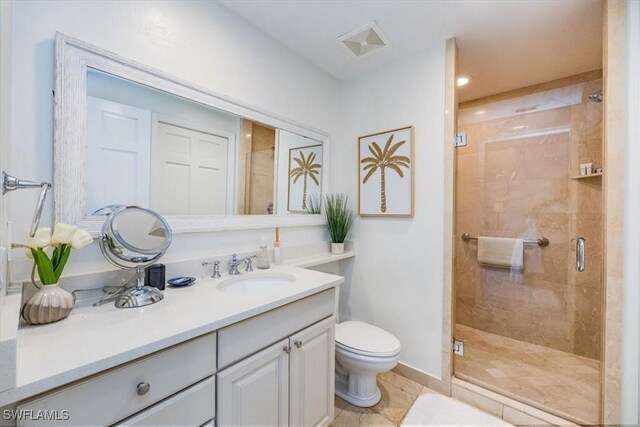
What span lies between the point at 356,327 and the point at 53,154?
179 centimetres

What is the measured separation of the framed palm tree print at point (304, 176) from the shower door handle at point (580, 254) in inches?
81.9

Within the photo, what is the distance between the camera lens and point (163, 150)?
4.11ft

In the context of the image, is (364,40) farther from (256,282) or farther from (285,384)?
(285,384)

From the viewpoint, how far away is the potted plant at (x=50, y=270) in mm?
773

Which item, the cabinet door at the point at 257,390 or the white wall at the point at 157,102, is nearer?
the cabinet door at the point at 257,390

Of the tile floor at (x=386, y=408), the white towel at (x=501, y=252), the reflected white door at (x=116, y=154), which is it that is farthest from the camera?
the white towel at (x=501, y=252)

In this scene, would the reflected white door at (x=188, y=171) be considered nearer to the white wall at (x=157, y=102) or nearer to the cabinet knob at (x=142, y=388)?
the white wall at (x=157, y=102)

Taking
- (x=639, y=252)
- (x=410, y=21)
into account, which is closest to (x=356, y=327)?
(x=639, y=252)

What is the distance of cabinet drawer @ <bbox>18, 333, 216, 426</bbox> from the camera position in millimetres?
598

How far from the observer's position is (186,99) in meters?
1.33

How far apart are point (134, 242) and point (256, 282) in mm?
633

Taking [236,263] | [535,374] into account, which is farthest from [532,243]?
[236,263]

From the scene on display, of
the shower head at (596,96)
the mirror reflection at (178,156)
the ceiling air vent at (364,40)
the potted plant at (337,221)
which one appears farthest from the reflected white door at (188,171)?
the shower head at (596,96)

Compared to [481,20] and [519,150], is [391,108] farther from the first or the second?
[519,150]
